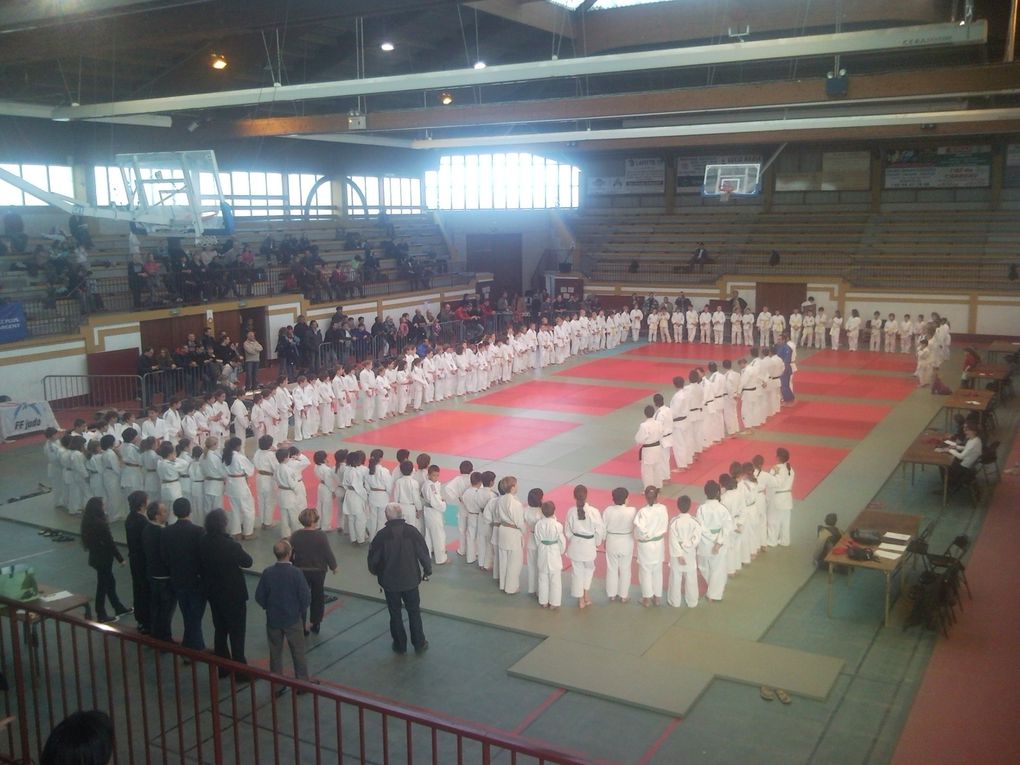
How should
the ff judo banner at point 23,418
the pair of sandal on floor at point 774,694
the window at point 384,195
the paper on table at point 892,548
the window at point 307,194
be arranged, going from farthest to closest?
1. the window at point 384,195
2. the window at point 307,194
3. the ff judo banner at point 23,418
4. the paper on table at point 892,548
5. the pair of sandal on floor at point 774,694

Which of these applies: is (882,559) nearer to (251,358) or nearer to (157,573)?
(157,573)

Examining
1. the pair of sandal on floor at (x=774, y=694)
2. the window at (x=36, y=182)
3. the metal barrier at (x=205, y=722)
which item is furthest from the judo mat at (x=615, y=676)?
the window at (x=36, y=182)

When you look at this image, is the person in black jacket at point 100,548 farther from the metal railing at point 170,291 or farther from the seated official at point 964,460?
the metal railing at point 170,291

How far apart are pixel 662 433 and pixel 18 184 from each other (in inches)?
408

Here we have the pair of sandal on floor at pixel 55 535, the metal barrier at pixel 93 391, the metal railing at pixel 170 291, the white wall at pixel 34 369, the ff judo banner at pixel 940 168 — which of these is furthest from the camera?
the ff judo banner at pixel 940 168

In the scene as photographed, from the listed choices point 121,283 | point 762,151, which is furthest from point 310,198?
point 762,151

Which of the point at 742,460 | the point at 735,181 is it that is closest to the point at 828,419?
the point at 742,460

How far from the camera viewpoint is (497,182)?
37656mm

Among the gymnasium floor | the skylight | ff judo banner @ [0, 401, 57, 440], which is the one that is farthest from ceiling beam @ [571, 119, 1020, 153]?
ff judo banner @ [0, 401, 57, 440]

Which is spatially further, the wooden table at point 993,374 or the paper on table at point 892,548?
the wooden table at point 993,374

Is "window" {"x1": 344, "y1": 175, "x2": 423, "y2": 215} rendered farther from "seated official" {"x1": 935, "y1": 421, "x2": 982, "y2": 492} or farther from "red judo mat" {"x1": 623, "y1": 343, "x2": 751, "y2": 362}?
"seated official" {"x1": 935, "y1": 421, "x2": 982, "y2": 492}

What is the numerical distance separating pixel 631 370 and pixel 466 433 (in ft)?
28.1

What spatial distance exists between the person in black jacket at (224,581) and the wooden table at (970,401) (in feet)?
42.2

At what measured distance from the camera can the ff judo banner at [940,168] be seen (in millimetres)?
32375
